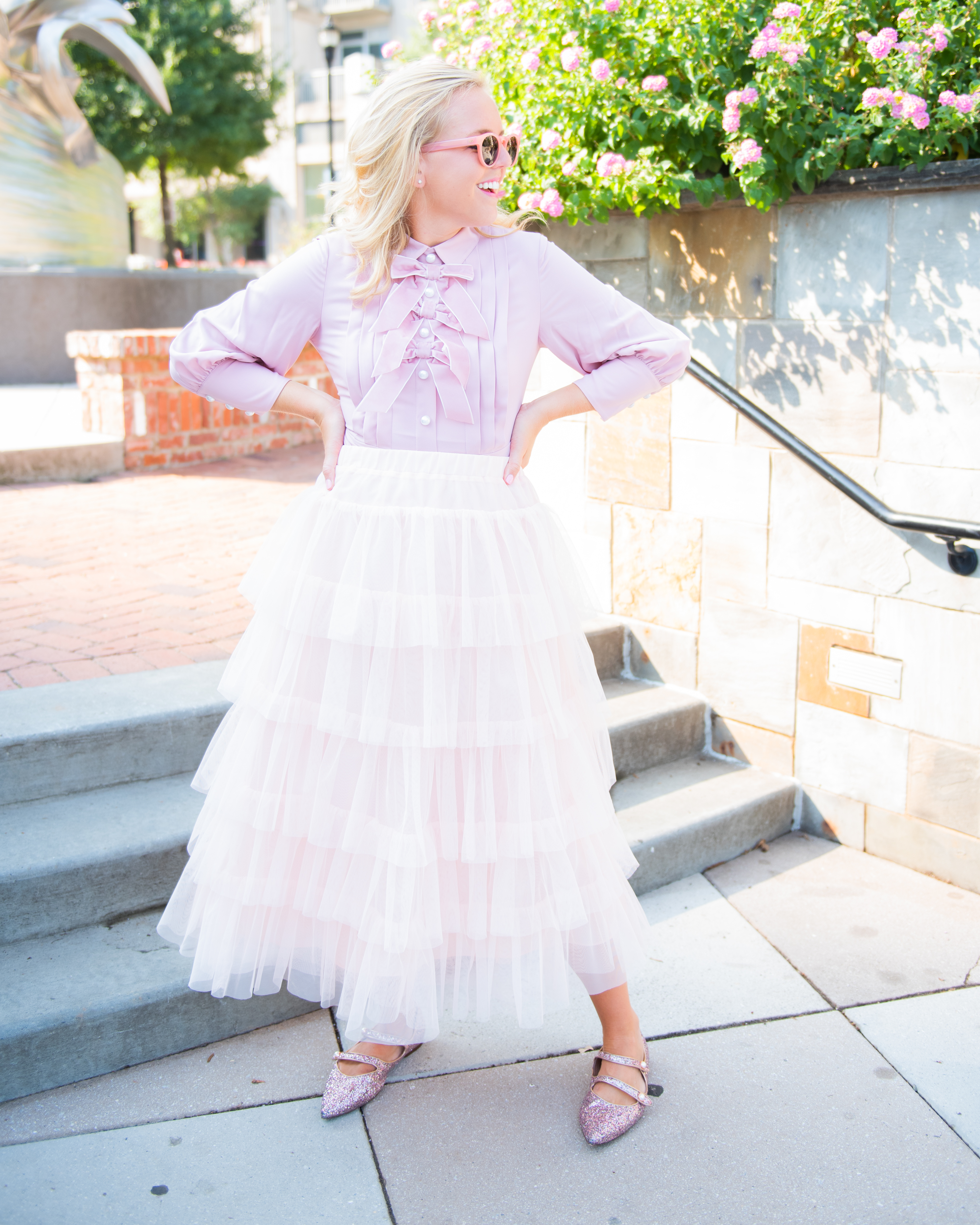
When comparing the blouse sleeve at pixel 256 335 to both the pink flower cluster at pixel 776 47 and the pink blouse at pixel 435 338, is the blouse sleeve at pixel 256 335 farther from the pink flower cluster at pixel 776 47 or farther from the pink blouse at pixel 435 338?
the pink flower cluster at pixel 776 47

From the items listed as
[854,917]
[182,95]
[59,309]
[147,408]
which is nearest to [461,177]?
[854,917]

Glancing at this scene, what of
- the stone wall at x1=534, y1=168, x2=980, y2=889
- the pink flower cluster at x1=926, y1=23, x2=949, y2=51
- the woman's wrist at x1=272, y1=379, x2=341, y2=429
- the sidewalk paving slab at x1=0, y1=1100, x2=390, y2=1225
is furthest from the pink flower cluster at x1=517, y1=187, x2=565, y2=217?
the sidewalk paving slab at x1=0, y1=1100, x2=390, y2=1225

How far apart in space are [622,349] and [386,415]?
1.56 ft

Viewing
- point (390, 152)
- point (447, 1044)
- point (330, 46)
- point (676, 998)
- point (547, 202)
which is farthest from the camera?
point (330, 46)

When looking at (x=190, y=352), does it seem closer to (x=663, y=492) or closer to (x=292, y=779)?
(x=292, y=779)

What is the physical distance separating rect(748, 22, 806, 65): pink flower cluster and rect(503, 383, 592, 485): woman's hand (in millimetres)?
1542

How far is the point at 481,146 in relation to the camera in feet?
6.27

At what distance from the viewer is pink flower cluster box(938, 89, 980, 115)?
2.82 m

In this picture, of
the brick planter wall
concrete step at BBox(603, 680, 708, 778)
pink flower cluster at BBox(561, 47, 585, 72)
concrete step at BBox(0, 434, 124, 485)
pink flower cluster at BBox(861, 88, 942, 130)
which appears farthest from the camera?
the brick planter wall

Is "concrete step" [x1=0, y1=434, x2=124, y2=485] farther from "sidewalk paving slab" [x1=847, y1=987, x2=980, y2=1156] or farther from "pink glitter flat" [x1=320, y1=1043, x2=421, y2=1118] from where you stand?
"sidewalk paving slab" [x1=847, y1=987, x2=980, y2=1156]

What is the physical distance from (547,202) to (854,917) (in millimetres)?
2389

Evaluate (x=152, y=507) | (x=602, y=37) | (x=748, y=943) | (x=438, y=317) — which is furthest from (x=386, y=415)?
(x=152, y=507)

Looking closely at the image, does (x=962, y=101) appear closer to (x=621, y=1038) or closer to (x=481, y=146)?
(x=481, y=146)

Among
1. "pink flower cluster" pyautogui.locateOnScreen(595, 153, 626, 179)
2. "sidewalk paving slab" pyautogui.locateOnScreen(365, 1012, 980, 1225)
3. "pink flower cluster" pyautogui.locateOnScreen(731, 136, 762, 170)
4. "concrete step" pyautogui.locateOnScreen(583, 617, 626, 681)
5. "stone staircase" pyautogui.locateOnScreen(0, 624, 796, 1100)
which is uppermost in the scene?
"pink flower cluster" pyautogui.locateOnScreen(595, 153, 626, 179)
